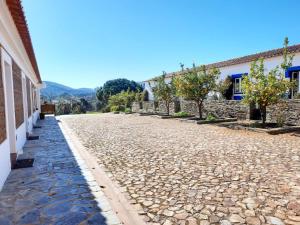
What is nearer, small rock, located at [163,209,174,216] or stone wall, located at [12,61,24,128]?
small rock, located at [163,209,174,216]

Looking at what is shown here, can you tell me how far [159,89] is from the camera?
21.2m

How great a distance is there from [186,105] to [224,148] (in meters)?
12.7

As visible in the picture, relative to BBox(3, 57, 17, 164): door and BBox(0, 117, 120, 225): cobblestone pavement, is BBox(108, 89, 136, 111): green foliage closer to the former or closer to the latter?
BBox(3, 57, 17, 164): door

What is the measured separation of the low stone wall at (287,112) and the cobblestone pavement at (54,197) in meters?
10.5

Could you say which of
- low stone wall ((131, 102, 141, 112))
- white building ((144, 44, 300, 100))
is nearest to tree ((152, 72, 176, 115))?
white building ((144, 44, 300, 100))

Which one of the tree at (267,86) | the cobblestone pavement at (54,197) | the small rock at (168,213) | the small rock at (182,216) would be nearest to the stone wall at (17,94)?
the cobblestone pavement at (54,197)

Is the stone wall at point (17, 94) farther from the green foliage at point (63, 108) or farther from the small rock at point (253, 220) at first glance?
the green foliage at point (63, 108)

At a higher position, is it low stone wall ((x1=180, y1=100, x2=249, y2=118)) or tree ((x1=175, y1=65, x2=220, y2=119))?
tree ((x1=175, y1=65, x2=220, y2=119))

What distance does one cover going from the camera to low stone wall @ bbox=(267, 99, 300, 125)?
12.7 metres

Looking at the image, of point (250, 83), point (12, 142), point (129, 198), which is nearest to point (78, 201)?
point (129, 198)

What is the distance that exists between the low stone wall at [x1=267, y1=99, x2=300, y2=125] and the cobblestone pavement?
34.4 ft

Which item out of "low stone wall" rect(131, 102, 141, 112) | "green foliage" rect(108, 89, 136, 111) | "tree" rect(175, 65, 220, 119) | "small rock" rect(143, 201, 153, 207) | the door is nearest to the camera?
"small rock" rect(143, 201, 153, 207)

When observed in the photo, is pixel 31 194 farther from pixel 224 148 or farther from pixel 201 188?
pixel 224 148

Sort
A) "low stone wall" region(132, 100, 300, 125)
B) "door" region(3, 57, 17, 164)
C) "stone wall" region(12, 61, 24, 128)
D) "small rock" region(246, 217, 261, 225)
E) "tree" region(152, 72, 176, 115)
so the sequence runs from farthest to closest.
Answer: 1. "tree" region(152, 72, 176, 115)
2. "low stone wall" region(132, 100, 300, 125)
3. "stone wall" region(12, 61, 24, 128)
4. "door" region(3, 57, 17, 164)
5. "small rock" region(246, 217, 261, 225)
